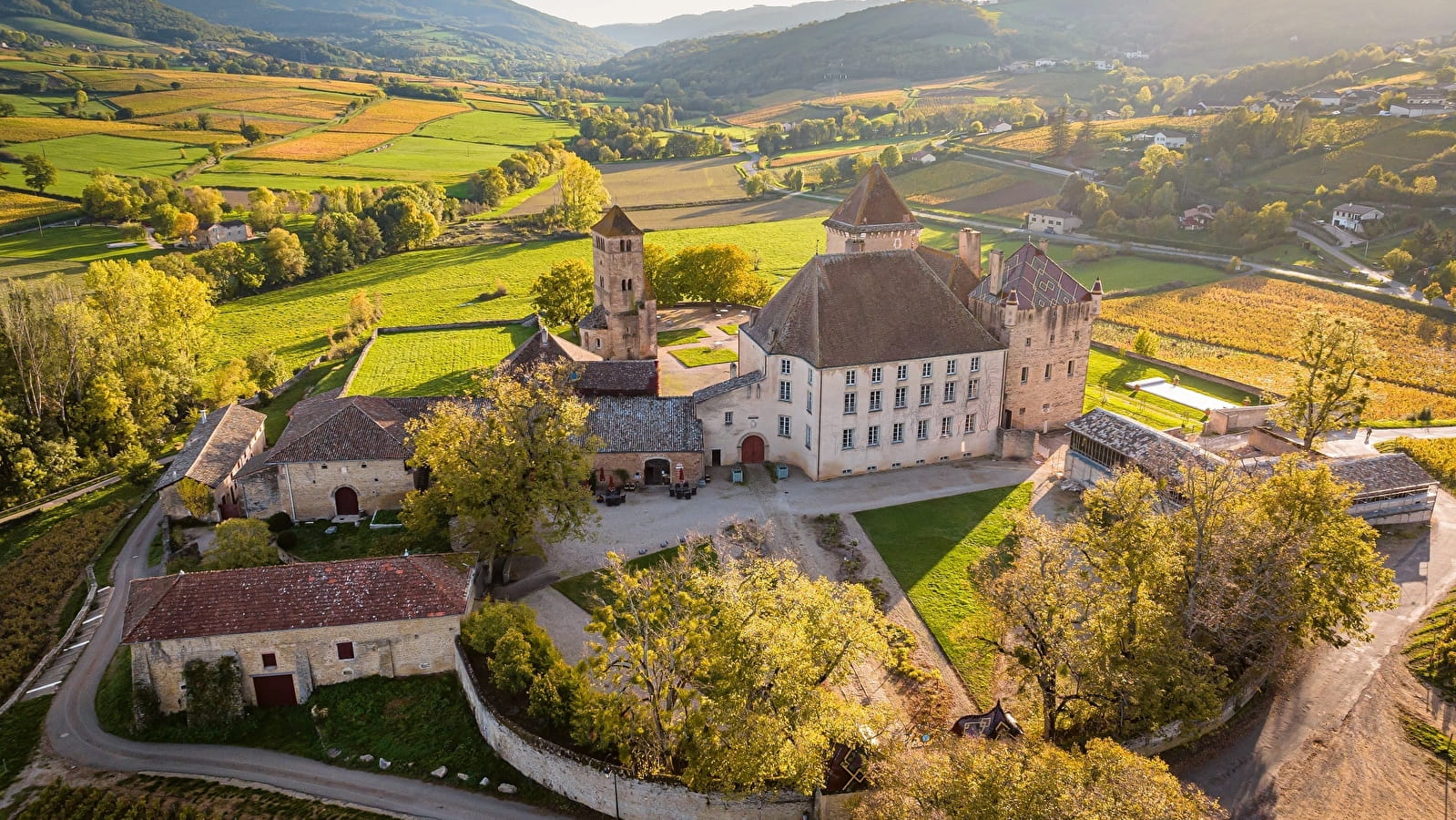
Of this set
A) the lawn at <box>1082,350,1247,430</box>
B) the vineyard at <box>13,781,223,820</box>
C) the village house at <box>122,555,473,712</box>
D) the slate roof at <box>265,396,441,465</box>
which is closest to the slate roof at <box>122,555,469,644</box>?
the village house at <box>122,555,473,712</box>

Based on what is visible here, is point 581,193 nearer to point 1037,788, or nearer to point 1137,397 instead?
point 1137,397

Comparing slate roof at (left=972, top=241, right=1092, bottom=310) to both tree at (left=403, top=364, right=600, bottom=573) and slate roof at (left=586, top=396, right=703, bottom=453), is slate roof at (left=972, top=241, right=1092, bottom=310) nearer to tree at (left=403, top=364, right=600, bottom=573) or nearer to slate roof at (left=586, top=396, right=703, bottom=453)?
slate roof at (left=586, top=396, right=703, bottom=453)

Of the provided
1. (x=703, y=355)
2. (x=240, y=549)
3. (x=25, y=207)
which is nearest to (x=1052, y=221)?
(x=703, y=355)

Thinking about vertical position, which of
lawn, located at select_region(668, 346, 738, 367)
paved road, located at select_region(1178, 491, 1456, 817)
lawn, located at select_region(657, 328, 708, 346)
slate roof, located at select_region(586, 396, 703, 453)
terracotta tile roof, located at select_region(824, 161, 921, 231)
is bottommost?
paved road, located at select_region(1178, 491, 1456, 817)

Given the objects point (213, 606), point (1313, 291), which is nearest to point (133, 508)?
point (213, 606)

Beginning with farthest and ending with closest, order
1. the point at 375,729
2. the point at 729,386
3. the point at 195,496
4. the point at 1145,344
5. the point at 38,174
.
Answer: the point at 38,174, the point at 1145,344, the point at 729,386, the point at 195,496, the point at 375,729

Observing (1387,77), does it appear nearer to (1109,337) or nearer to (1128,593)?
(1109,337)

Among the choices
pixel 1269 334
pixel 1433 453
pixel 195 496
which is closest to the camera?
pixel 195 496
